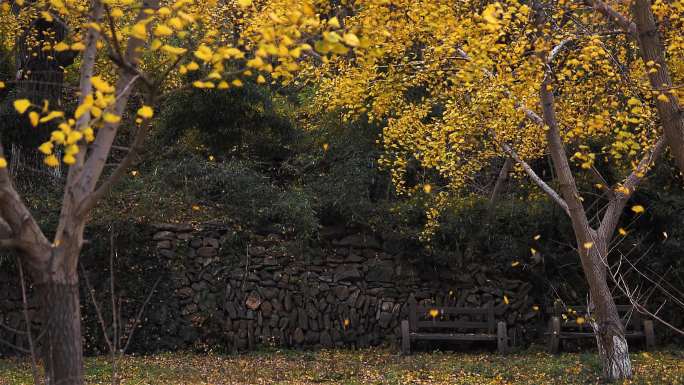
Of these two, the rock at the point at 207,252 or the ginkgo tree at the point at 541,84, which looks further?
the rock at the point at 207,252

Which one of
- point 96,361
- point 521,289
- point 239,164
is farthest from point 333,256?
point 96,361

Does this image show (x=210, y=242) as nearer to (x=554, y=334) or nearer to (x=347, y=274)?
(x=347, y=274)

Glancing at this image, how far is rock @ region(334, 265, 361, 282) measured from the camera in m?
11.7

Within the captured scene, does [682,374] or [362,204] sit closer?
[682,374]

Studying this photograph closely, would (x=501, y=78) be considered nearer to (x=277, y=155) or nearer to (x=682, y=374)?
(x=682, y=374)

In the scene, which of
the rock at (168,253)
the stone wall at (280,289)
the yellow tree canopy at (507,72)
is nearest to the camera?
the yellow tree canopy at (507,72)

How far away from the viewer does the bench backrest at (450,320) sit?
11227mm

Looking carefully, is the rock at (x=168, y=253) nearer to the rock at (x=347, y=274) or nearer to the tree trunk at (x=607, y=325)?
the rock at (x=347, y=274)

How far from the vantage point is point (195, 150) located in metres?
12.5

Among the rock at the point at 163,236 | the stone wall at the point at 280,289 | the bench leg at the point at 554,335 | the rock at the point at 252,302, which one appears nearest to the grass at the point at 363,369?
the bench leg at the point at 554,335

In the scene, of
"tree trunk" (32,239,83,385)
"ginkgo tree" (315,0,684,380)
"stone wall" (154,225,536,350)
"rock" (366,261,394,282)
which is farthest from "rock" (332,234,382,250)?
"tree trunk" (32,239,83,385)

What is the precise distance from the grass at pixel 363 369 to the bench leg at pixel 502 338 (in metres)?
0.14

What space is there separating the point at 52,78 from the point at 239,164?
10.2ft

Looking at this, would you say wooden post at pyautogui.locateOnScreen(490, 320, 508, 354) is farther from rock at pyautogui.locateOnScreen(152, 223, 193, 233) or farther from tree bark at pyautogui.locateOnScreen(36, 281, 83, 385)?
tree bark at pyautogui.locateOnScreen(36, 281, 83, 385)
